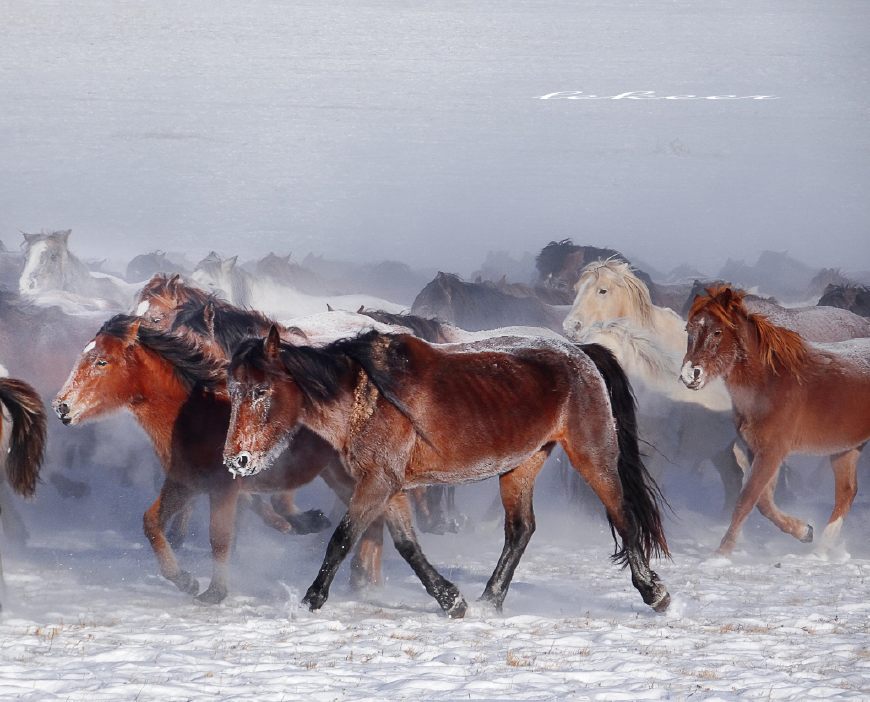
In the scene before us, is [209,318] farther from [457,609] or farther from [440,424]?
[457,609]

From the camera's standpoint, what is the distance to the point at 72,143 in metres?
35.9

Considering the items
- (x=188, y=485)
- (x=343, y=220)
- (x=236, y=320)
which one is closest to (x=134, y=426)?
(x=236, y=320)

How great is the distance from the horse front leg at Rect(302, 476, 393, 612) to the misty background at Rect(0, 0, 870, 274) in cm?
2770

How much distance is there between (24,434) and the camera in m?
6.20

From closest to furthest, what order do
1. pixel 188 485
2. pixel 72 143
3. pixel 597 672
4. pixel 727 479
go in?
1. pixel 597 672
2. pixel 188 485
3. pixel 727 479
4. pixel 72 143

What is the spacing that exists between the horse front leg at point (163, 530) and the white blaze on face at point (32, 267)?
31.5ft

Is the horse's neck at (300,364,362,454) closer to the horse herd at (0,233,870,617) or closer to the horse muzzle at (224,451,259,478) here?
the horse herd at (0,233,870,617)

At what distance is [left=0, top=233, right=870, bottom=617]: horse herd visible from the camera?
5898 millimetres

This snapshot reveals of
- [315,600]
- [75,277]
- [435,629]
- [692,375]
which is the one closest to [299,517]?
[315,600]

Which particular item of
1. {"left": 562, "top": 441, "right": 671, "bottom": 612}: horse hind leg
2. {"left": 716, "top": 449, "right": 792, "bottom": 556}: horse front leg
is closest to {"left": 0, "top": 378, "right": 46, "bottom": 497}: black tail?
{"left": 562, "top": 441, "right": 671, "bottom": 612}: horse hind leg

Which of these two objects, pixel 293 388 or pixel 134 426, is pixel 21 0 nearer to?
pixel 134 426

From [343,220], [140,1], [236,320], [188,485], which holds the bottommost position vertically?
[343,220]

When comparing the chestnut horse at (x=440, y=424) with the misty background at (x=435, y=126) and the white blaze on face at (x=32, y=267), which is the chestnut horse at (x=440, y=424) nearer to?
the white blaze on face at (x=32, y=267)

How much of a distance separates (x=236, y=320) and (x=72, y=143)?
3008 cm
